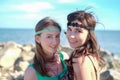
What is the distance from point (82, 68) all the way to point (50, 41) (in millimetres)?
660

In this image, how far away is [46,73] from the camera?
13.4 feet

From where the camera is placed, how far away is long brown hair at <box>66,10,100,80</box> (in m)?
3.89

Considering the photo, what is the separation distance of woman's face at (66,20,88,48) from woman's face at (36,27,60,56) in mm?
301

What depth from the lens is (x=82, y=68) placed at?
3652mm

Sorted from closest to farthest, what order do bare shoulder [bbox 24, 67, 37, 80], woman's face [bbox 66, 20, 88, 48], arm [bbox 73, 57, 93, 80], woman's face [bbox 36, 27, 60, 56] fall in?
arm [bbox 73, 57, 93, 80], woman's face [bbox 66, 20, 88, 48], bare shoulder [bbox 24, 67, 37, 80], woman's face [bbox 36, 27, 60, 56]

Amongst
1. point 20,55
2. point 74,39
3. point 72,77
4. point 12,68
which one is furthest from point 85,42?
point 20,55

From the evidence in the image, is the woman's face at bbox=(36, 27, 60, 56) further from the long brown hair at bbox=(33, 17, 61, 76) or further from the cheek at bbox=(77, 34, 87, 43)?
the cheek at bbox=(77, 34, 87, 43)

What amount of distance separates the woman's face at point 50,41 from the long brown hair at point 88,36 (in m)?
0.27

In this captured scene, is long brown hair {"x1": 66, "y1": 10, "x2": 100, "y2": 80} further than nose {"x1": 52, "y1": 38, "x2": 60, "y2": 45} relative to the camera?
No

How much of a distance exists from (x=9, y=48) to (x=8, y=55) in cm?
44

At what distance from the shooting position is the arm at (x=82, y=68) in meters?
3.65

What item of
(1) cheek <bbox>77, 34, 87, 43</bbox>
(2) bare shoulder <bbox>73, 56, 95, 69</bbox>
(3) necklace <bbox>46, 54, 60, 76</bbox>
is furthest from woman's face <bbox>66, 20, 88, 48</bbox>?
(3) necklace <bbox>46, 54, 60, 76</bbox>

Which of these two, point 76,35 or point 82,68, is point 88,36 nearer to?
point 76,35

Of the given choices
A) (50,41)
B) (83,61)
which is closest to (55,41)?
(50,41)
